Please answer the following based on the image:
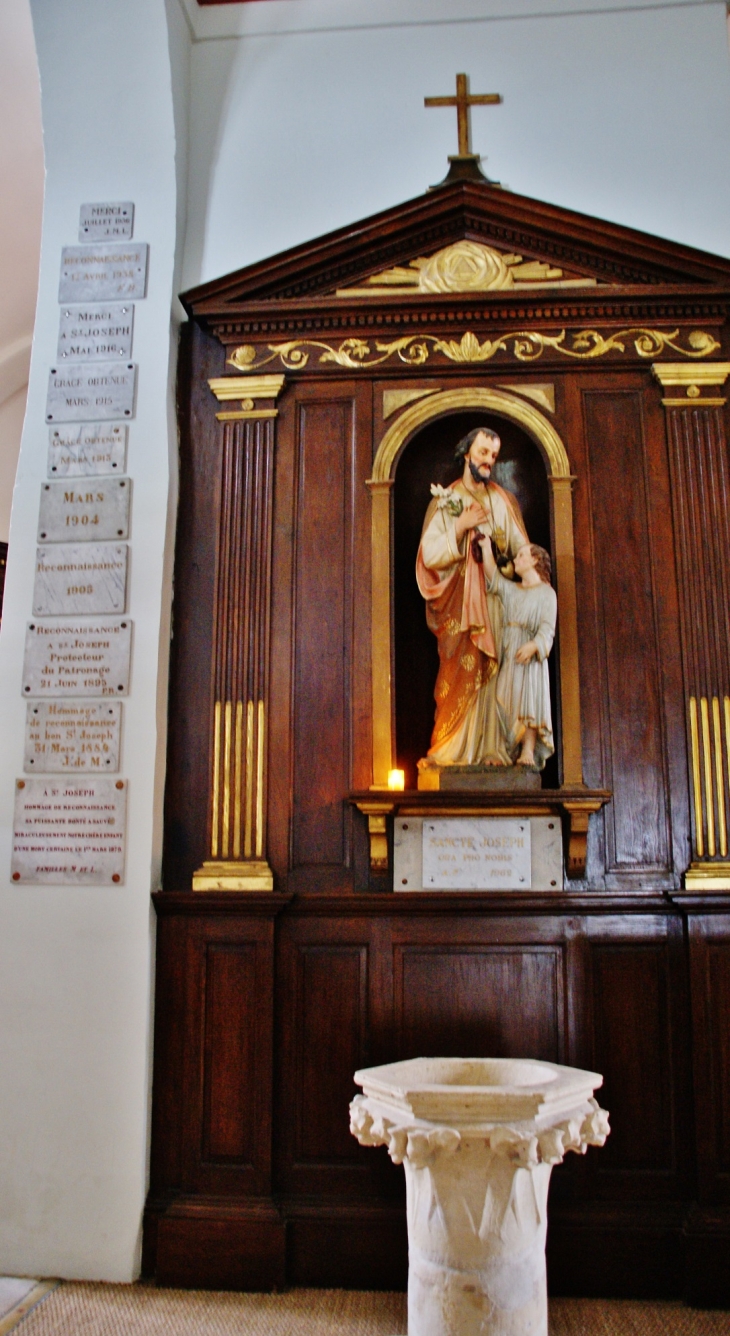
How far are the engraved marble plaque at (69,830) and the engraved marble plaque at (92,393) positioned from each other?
1.45 m

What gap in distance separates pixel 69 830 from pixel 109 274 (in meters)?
2.24

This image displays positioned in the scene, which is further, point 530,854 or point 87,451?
point 87,451

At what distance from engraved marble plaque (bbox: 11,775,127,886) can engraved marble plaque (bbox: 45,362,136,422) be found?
1447 millimetres

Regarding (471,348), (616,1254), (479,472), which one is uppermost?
(471,348)

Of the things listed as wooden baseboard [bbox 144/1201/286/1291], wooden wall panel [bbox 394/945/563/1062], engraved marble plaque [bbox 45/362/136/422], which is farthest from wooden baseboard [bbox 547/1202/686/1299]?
engraved marble plaque [bbox 45/362/136/422]

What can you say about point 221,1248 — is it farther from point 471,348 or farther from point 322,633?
point 471,348

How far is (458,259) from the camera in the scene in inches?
173

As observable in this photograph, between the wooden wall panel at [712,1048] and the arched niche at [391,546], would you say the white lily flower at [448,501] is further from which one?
the wooden wall panel at [712,1048]

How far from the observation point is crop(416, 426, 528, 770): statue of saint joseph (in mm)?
4062

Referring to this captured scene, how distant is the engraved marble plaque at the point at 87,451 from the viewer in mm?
4242

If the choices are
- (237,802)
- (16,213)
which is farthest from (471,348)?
(16,213)

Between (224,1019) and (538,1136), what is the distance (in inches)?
57.5

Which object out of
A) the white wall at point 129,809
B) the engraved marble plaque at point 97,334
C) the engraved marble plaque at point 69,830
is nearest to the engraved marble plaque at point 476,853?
the white wall at point 129,809

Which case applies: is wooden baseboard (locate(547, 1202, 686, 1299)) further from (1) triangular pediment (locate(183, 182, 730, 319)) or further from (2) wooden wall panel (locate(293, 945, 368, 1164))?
(1) triangular pediment (locate(183, 182, 730, 319))
